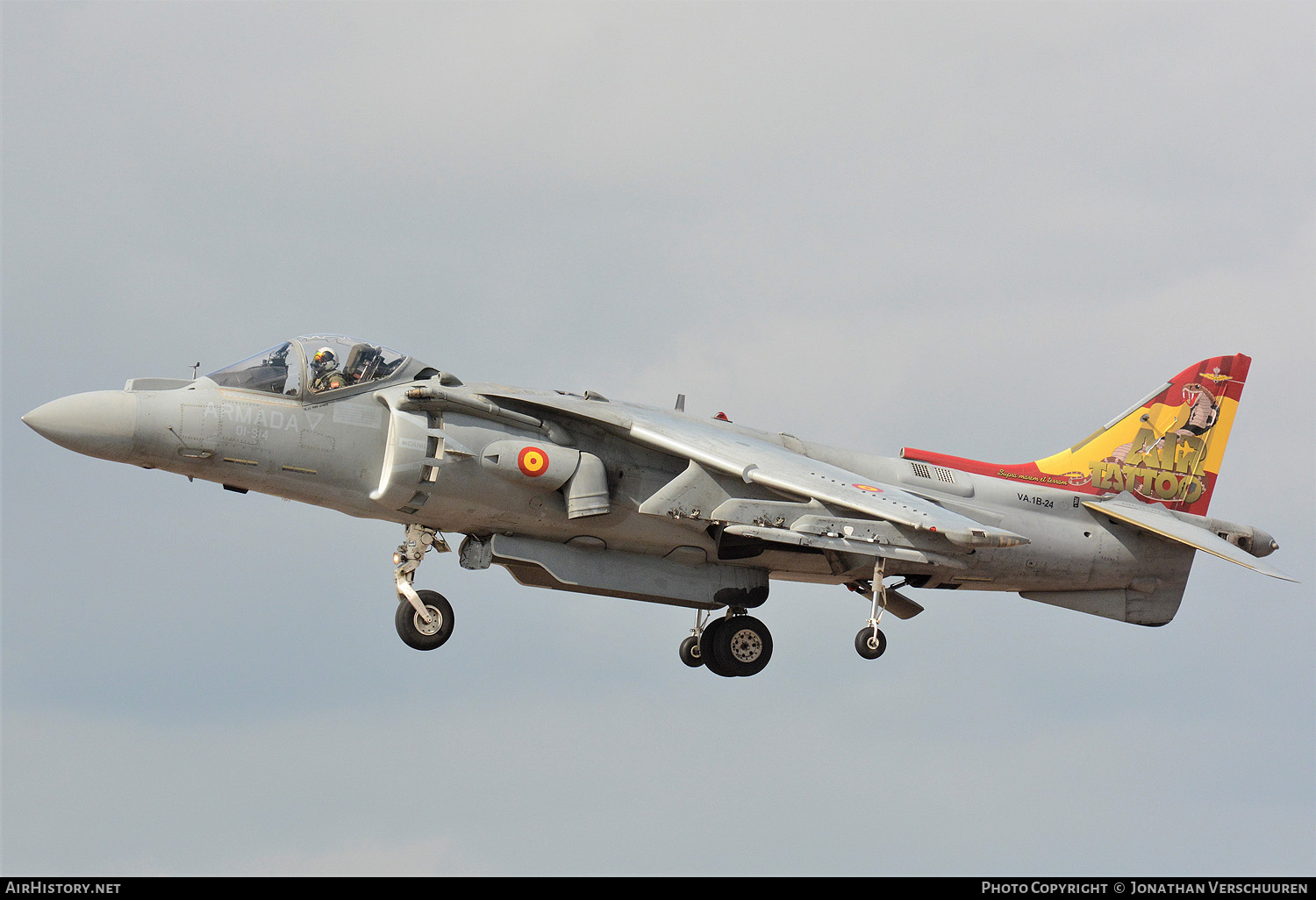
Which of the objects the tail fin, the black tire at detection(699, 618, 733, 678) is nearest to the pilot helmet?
the black tire at detection(699, 618, 733, 678)

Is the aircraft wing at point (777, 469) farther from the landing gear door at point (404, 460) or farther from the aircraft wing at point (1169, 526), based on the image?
the aircraft wing at point (1169, 526)

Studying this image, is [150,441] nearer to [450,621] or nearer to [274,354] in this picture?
[274,354]

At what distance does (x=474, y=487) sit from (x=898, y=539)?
16.8ft

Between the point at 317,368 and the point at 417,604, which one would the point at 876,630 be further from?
the point at 317,368

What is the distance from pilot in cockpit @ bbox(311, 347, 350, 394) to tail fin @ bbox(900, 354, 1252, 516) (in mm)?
8431

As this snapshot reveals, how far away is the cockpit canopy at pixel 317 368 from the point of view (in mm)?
18375

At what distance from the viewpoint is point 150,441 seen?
17.6 metres

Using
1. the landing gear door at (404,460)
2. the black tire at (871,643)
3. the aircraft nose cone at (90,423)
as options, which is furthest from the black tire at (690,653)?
the aircraft nose cone at (90,423)

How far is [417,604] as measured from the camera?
19078 millimetres

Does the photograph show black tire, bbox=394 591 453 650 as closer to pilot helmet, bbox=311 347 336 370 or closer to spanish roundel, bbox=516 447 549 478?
spanish roundel, bbox=516 447 549 478

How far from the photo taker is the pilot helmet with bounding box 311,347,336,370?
18531 mm

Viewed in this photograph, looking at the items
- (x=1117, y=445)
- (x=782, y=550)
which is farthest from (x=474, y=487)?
(x=1117, y=445)

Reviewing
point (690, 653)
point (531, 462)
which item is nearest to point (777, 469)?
point (531, 462)

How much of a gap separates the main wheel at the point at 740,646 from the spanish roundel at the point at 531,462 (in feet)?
13.0
